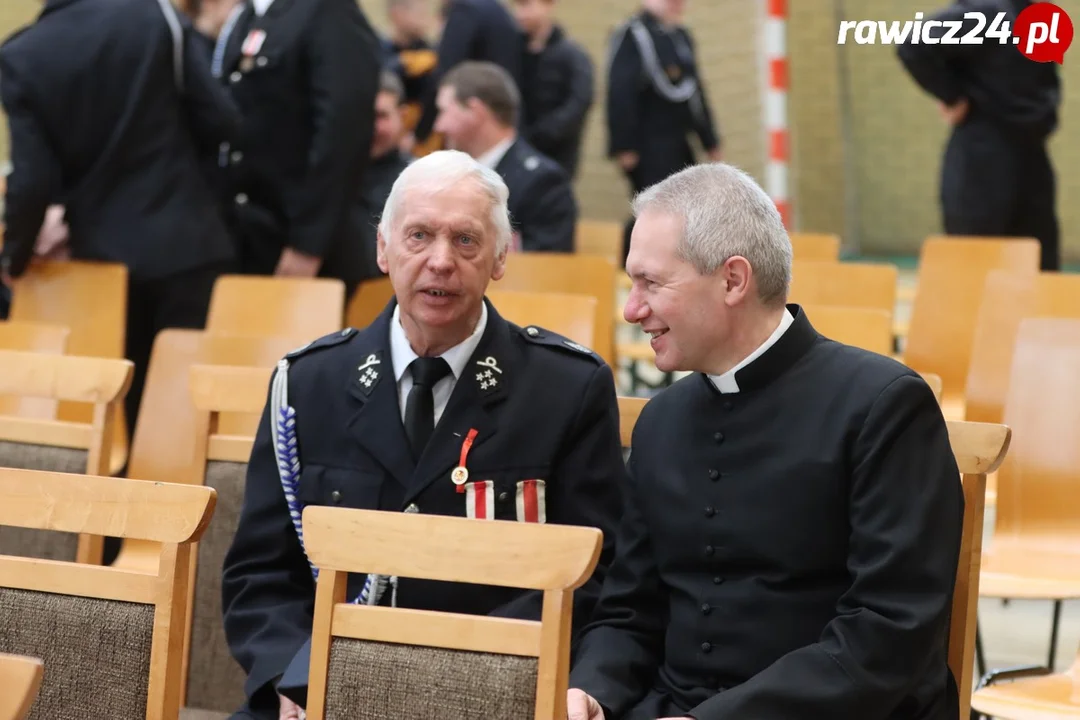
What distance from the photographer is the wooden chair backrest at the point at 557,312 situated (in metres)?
3.82

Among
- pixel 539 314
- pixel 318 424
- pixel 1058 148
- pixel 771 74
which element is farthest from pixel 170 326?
pixel 1058 148

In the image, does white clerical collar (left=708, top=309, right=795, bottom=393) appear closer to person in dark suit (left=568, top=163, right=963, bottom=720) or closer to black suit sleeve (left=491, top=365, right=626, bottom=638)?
person in dark suit (left=568, top=163, right=963, bottom=720)

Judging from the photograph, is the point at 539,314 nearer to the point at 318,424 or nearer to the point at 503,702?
the point at 318,424

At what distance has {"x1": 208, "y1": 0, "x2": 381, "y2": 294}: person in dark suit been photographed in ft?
16.0

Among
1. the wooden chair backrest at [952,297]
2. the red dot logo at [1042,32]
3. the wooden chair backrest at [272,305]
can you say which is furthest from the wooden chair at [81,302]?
the red dot logo at [1042,32]

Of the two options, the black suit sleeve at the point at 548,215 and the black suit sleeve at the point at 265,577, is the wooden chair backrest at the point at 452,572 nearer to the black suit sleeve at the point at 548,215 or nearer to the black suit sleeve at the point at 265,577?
the black suit sleeve at the point at 265,577


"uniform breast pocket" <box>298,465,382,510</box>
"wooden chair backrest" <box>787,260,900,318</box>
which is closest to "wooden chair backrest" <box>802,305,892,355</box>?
"wooden chair backrest" <box>787,260,900,318</box>

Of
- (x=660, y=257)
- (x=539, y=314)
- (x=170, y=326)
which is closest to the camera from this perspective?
(x=660, y=257)

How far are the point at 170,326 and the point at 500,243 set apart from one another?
89.5 inches

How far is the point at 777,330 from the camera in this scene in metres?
2.23

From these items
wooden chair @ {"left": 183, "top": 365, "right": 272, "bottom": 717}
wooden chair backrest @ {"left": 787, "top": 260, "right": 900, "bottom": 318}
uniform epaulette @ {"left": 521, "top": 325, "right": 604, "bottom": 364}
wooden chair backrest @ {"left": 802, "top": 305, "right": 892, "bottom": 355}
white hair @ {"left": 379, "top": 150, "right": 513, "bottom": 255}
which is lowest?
wooden chair @ {"left": 183, "top": 365, "right": 272, "bottom": 717}

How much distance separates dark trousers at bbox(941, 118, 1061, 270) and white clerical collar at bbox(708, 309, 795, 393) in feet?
10.6

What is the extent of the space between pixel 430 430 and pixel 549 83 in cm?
583

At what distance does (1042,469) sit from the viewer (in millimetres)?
3291
